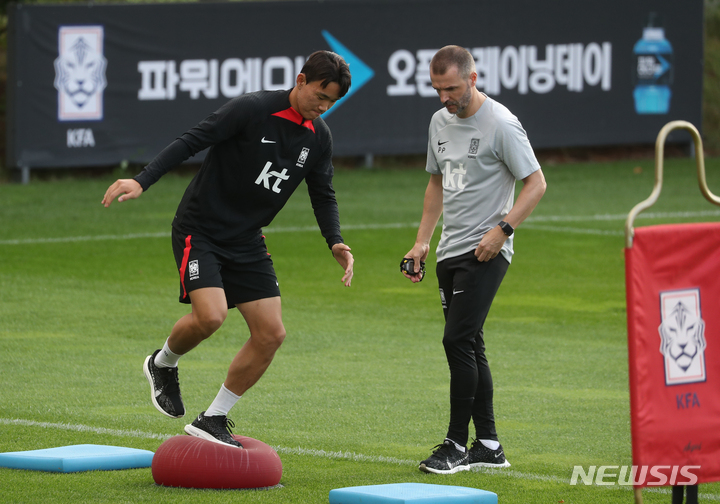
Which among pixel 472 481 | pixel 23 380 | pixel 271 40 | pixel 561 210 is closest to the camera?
pixel 472 481

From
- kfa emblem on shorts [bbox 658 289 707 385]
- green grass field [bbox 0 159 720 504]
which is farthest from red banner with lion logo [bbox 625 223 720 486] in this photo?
green grass field [bbox 0 159 720 504]

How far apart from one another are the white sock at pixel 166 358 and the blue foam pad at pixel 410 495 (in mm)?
1381

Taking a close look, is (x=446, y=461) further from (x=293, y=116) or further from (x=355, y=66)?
(x=355, y=66)

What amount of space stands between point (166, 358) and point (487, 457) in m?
1.87

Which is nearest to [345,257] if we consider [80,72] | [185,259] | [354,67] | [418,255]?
[418,255]

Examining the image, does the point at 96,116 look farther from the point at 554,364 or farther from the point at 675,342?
the point at 675,342

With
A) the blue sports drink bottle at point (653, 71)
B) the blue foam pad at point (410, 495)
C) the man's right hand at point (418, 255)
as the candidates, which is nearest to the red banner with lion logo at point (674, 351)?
the blue foam pad at point (410, 495)

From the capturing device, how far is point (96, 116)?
21969 mm

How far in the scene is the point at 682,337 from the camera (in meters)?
4.84

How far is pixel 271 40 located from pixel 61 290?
10937 millimetres

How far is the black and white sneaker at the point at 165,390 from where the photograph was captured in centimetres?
684

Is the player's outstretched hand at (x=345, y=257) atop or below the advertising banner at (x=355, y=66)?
below

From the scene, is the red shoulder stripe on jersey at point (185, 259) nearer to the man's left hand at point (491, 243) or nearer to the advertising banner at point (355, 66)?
the man's left hand at point (491, 243)

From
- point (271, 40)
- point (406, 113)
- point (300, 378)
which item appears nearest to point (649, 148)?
point (406, 113)
